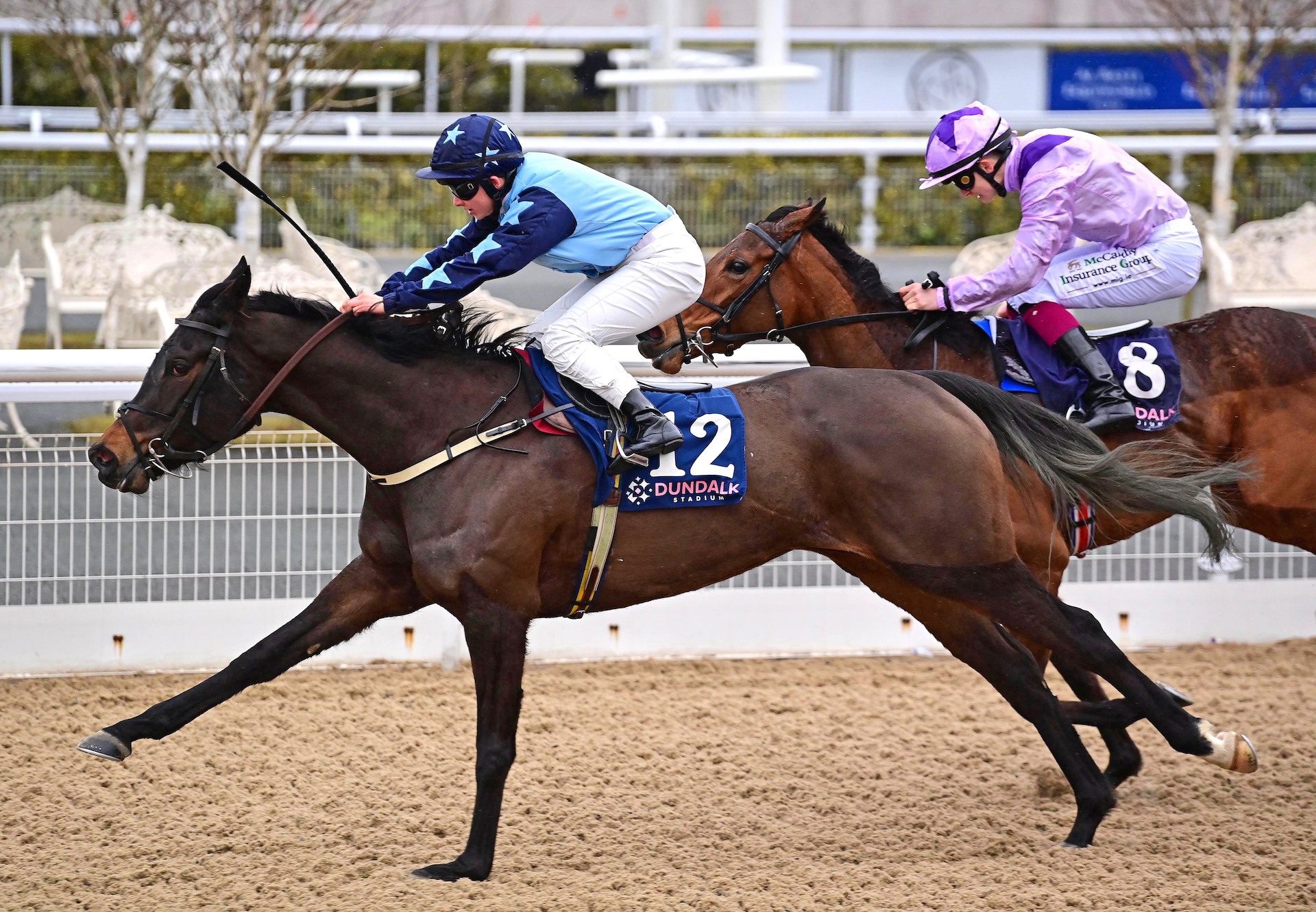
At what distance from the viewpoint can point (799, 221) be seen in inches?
187

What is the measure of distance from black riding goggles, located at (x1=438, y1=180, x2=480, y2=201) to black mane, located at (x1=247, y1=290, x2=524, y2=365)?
31 centimetres

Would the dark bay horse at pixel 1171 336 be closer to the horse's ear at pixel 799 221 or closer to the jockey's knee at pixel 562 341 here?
the horse's ear at pixel 799 221

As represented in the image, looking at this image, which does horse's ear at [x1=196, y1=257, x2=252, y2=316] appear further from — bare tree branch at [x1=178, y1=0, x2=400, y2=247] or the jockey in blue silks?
bare tree branch at [x1=178, y1=0, x2=400, y2=247]

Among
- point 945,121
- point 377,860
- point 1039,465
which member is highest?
point 945,121

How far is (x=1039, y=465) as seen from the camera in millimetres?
3953

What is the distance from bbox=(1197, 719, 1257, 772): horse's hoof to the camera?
12.8 ft

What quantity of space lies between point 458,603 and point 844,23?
18.6 m

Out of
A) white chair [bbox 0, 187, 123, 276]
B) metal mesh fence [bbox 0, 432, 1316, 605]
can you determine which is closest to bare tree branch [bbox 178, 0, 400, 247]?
white chair [bbox 0, 187, 123, 276]

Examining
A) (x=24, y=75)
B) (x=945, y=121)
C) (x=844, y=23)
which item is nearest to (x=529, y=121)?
(x=24, y=75)

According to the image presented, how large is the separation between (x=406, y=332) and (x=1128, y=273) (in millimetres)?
2315

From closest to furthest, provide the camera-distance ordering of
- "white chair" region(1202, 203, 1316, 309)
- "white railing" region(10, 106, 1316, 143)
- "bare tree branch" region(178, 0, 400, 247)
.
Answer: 1. "bare tree branch" region(178, 0, 400, 247)
2. "white chair" region(1202, 203, 1316, 309)
3. "white railing" region(10, 106, 1316, 143)

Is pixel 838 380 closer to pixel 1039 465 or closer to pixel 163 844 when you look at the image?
pixel 1039 465

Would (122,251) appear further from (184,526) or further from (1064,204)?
(1064,204)

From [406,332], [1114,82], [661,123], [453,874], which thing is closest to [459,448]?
[406,332]
